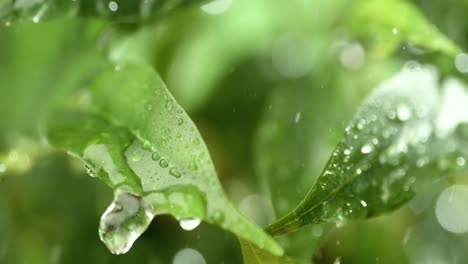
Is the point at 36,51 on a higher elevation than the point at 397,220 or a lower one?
higher

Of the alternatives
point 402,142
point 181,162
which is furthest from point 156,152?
point 402,142

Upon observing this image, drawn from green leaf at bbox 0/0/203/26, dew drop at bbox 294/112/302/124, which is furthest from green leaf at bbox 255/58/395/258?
green leaf at bbox 0/0/203/26

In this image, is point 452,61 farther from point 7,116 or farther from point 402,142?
point 7,116

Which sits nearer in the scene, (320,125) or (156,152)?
(156,152)

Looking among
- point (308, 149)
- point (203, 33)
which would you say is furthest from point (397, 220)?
point (203, 33)

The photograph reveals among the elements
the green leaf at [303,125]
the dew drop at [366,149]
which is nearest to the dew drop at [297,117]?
the green leaf at [303,125]

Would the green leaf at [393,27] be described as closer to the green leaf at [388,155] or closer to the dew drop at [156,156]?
the green leaf at [388,155]

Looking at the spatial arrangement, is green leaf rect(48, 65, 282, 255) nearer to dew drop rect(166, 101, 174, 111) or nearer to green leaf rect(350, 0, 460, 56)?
dew drop rect(166, 101, 174, 111)
